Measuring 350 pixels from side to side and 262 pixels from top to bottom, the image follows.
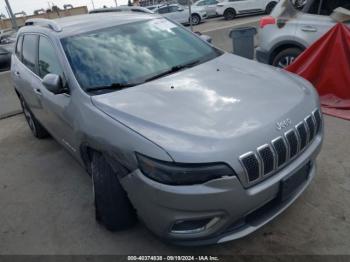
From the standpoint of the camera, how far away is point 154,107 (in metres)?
2.63

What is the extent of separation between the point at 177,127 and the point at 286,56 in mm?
4051

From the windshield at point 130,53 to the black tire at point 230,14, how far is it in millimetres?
19497

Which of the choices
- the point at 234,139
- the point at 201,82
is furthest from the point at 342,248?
the point at 201,82

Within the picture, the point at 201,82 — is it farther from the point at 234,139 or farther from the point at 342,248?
the point at 342,248

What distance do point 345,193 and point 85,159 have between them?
2437 millimetres

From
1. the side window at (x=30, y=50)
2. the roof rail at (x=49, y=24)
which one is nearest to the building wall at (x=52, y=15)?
the side window at (x=30, y=50)

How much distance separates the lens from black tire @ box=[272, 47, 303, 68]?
5609 millimetres

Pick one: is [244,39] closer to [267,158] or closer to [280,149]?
[280,149]

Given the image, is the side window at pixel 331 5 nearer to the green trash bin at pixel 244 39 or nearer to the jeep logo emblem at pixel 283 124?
the green trash bin at pixel 244 39

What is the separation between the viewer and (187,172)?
2.14m

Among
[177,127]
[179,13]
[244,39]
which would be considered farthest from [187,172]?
[179,13]

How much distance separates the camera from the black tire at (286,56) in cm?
561

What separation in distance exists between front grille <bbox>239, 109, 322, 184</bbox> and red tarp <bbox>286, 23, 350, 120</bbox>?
2519mm

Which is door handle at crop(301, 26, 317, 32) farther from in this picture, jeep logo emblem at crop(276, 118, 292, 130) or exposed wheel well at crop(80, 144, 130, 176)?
exposed wheel well at crop(80, 144, 130, 176)
